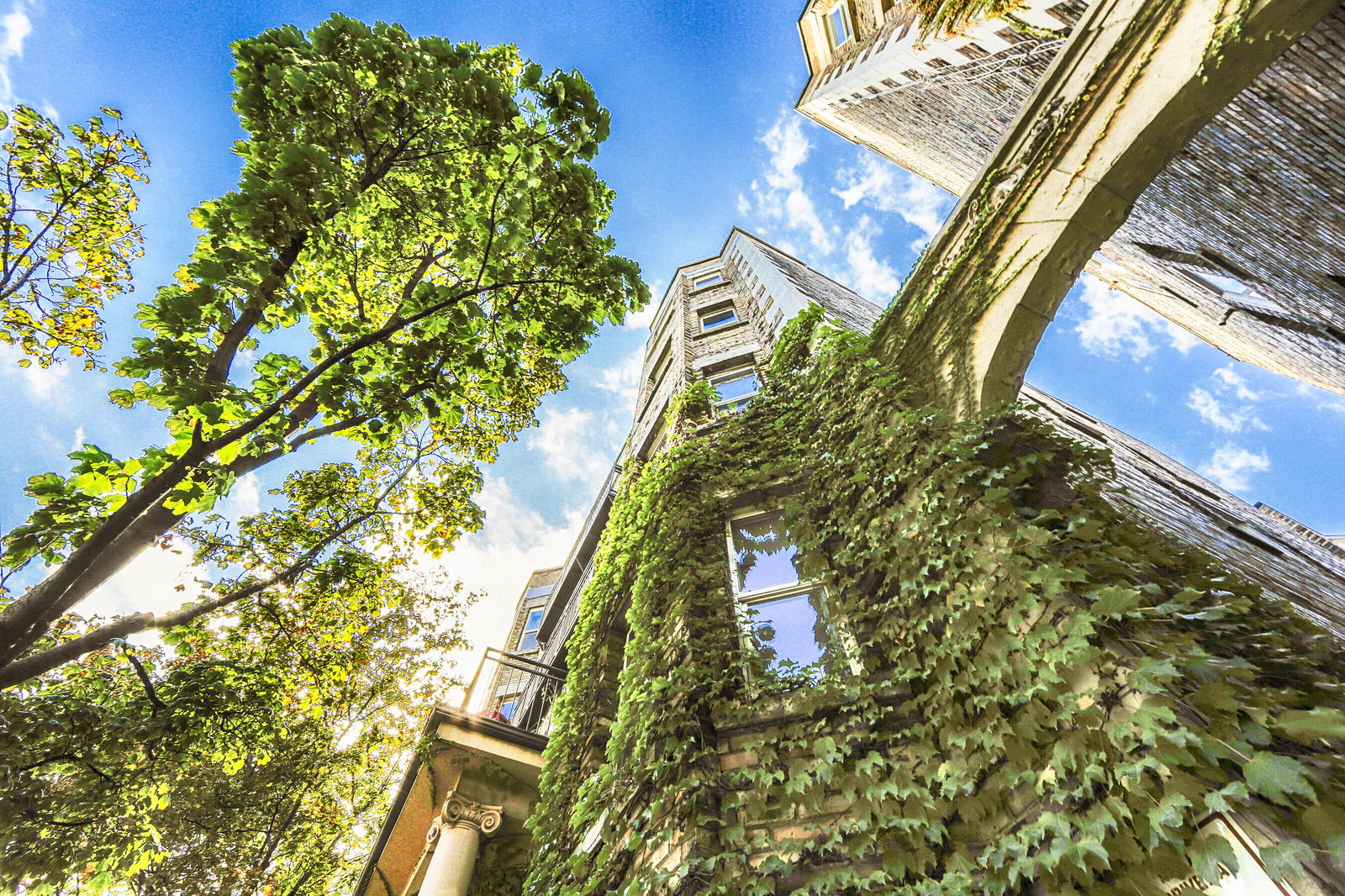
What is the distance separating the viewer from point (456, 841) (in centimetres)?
620

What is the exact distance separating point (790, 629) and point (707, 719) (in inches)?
46.0

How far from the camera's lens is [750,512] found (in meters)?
6.14

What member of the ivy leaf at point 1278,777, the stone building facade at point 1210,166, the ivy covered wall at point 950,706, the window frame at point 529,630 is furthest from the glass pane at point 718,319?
the window frame at point 529,630

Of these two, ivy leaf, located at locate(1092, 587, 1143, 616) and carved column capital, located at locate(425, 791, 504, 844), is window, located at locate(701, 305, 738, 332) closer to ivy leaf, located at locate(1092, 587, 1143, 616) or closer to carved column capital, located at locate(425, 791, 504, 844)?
carved column capital, located at locate(425, 791, 504, 844)

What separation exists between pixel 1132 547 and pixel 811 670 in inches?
91.3

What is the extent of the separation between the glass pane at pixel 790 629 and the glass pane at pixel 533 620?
1802 centimetres

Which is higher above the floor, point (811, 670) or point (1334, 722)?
point (811, 670)

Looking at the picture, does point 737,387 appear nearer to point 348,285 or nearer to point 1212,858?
point 348,285

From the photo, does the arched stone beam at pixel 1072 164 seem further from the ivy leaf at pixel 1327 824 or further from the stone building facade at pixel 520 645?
the stone building facade at pixel 520 645

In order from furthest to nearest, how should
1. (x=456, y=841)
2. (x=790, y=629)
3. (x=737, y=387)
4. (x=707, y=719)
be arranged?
1. (x=737, y=387)
2. (x=456, y=841)
3. (x=790, y=629)
4. (x=707, y=719)

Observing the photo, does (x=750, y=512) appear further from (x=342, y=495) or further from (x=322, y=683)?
(x=322, y=683)

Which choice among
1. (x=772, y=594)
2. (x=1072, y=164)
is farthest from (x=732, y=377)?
(x=1072, y=164)

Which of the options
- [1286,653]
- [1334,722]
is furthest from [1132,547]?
[1334,722]

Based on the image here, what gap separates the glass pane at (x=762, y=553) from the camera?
5504 mm
